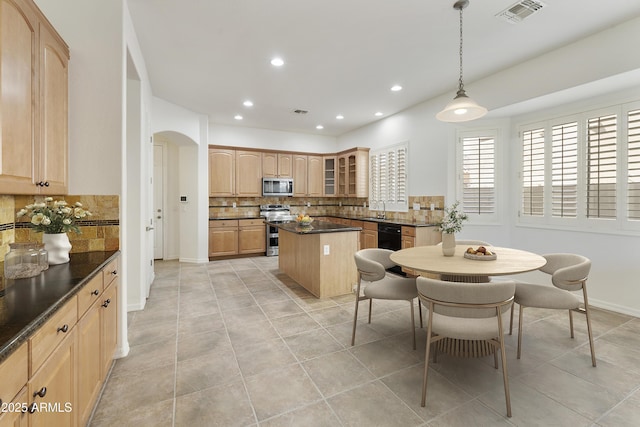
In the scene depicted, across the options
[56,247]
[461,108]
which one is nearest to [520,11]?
[461,108]

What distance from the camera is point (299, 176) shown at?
7242 mm

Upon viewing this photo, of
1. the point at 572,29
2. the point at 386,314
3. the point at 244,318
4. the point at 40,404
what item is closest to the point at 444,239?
the point at 386,314

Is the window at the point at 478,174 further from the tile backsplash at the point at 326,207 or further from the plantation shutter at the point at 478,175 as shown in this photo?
the tile backsplash at the point at 326,207

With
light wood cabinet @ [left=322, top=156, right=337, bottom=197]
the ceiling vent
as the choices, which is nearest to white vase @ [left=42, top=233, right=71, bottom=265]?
the ceiling vent

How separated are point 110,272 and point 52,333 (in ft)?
3.35

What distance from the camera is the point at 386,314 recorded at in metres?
3.34

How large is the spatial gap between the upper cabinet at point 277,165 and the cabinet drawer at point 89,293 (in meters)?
5.14

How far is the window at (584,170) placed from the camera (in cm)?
321

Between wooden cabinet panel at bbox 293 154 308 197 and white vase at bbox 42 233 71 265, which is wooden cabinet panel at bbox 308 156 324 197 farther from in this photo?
white vase at bbox 42 233 71 265

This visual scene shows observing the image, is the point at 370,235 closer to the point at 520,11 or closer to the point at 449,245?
the point at 449,245

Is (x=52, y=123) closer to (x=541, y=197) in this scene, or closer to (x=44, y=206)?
(x=44, y=206)

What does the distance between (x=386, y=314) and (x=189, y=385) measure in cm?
210

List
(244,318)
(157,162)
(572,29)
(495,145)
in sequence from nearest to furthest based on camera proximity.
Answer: (572,29), (244,318), (495,145), (157,162)

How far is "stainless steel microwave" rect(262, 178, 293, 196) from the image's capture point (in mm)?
6743
